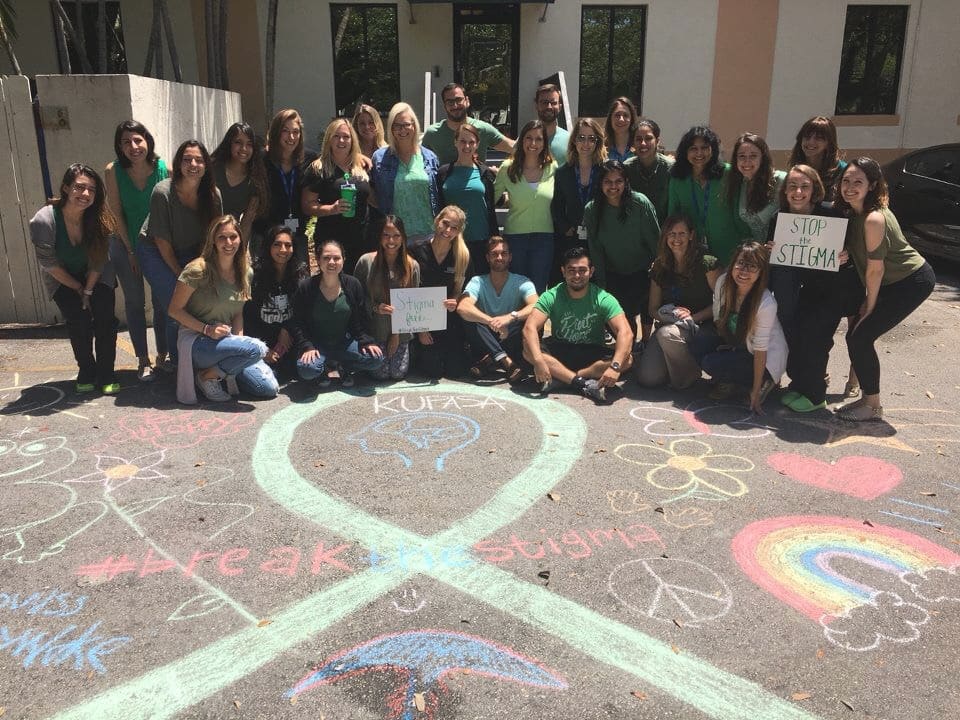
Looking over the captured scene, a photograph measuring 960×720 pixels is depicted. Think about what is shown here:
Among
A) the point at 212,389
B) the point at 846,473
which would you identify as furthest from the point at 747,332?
the point at 212,389

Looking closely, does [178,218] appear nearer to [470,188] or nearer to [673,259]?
[470,188]

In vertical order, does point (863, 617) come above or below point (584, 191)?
below

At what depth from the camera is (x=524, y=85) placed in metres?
13.8

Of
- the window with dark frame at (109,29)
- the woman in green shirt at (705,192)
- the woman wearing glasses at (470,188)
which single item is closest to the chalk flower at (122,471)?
the woman wearing glasses at (470,188)

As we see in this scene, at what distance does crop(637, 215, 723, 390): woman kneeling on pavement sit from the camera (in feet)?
17.8

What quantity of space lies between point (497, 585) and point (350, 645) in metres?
0.68

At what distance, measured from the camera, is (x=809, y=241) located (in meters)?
4.93

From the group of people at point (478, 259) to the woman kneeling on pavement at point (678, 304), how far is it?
0.02m

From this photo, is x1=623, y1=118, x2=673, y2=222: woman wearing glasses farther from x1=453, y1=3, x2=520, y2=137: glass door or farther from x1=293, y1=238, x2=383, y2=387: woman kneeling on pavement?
x1=453, y1=3, x2=520, y2=137: glass door

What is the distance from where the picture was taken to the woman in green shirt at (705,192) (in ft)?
18.0

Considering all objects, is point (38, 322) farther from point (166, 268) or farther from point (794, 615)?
point (794, 615)

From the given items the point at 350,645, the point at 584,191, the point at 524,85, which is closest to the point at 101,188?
the point at 584,191

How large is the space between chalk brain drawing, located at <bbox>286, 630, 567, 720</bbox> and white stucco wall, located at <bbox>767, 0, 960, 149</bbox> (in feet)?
45.9

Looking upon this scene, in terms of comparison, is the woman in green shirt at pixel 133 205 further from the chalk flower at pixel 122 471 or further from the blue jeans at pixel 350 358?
the chalk flower at pixel 122 471
